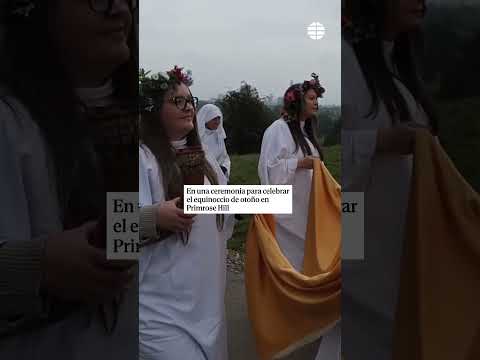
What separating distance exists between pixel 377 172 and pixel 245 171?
47 cm

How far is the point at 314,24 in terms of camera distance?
1984mm

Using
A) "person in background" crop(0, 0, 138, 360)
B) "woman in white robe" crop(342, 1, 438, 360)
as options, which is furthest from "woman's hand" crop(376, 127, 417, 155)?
"person in background" crop(0, 0, 138, 360)

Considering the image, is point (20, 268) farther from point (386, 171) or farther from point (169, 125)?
point (386, 171)

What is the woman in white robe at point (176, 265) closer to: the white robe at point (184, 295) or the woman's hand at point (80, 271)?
the white robe at point (184, 295)

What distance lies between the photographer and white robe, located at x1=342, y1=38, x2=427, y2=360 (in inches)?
80.4

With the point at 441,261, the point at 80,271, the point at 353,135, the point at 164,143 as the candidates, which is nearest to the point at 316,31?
the point at 353,135

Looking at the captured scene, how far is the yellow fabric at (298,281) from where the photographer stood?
2.07 metres

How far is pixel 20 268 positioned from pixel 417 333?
138 cm

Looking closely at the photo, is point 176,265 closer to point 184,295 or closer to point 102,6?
point 184,295

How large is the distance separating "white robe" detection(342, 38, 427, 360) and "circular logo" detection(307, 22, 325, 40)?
9 centimetres

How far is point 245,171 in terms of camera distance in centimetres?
204

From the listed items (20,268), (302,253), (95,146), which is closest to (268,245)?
(302,253)

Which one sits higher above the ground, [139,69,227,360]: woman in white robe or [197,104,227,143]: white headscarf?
[197,104,227,143]: white headscarf

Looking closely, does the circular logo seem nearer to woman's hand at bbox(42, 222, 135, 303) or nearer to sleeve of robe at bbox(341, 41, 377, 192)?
sleeve of robe at bbox(341, 41, 377, 192)
